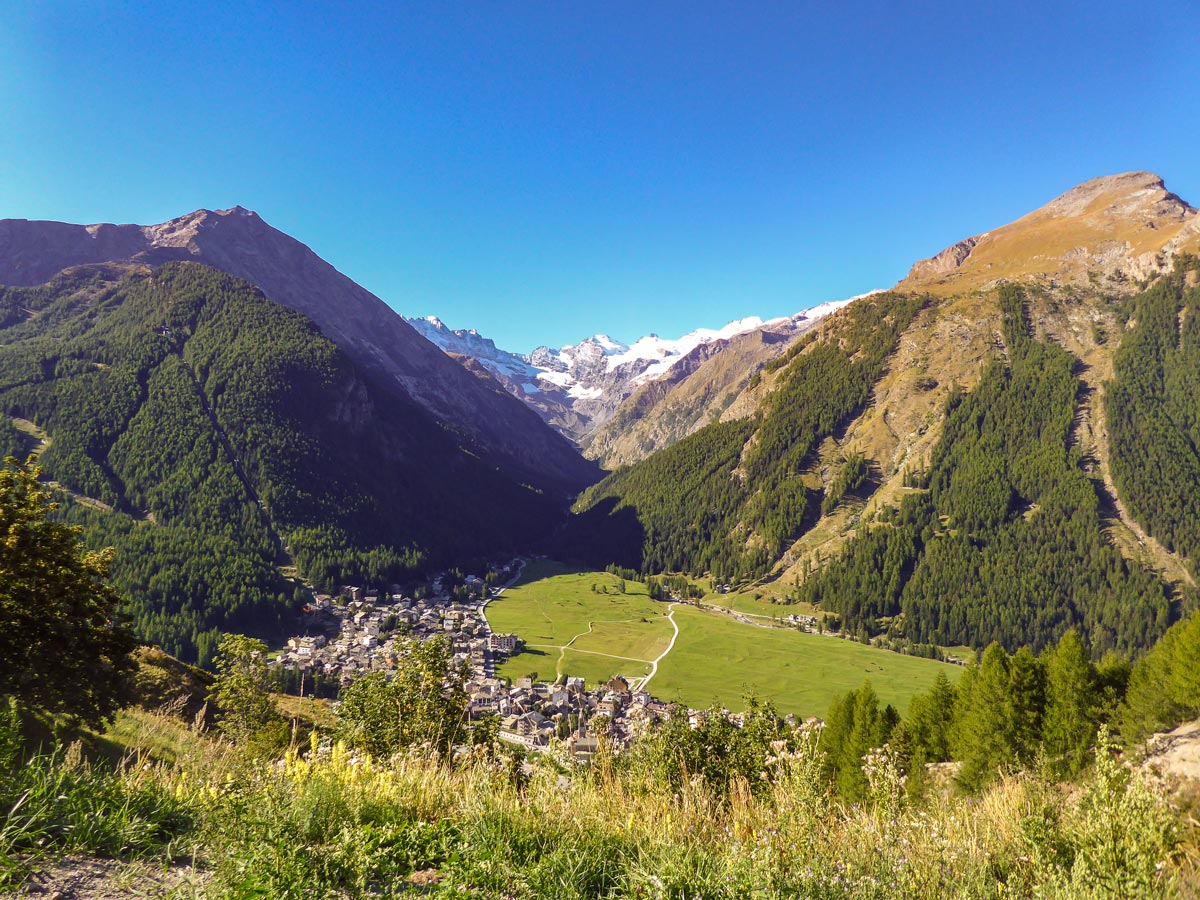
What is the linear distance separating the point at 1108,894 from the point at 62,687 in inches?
653

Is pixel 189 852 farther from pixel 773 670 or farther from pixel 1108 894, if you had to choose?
pixel 773 670

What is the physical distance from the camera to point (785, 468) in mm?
175375

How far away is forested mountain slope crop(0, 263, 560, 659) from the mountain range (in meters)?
0.68

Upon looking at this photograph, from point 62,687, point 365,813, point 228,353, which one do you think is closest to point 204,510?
point 228,353

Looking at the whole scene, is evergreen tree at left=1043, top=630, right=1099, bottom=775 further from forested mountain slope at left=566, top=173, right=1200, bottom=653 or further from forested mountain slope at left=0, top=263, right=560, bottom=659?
forested mountain slope at left=0, top=263, right=560, bottom=659

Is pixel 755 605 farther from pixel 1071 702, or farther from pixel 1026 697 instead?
pixel 1071 702

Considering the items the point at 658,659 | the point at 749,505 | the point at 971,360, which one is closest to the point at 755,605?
the point at 749,505

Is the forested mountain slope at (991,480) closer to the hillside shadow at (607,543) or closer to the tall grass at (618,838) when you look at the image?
the hillside shadow at (607,543)

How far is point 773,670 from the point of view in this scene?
8256 centimetres

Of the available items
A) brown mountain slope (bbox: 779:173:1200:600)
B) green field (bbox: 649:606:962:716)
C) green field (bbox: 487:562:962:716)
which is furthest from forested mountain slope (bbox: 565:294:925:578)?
green field (bbox: 649:606:962:716)

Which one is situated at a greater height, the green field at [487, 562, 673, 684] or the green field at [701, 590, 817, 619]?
the green field at [487, 562, 673, 684]

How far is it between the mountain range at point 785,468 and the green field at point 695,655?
24.6 metres

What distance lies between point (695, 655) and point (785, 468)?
344ft

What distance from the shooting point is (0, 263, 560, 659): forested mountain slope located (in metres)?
94.4
